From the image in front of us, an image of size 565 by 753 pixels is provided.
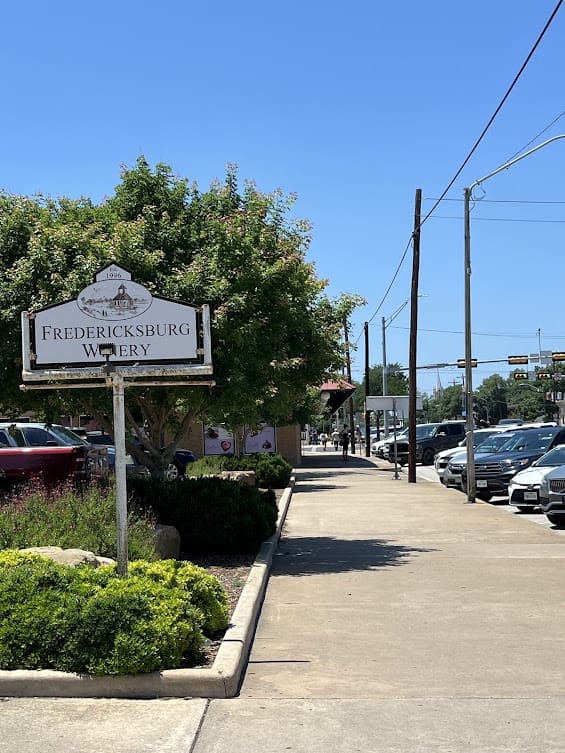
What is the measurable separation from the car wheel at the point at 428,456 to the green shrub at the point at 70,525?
3242cm

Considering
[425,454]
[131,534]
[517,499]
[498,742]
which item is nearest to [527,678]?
[498,742]

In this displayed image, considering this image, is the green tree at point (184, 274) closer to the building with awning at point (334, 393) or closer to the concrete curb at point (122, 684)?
the concrete curb at point (122, 684)

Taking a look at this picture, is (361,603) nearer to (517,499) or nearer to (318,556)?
(318,556)

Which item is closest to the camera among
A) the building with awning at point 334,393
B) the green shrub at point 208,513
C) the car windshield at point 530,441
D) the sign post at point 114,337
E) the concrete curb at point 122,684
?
the concrete curb at point 122,684

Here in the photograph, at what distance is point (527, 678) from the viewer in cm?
652

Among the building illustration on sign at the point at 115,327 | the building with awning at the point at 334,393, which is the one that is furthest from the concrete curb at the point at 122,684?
the building with awning at the point at 334,393

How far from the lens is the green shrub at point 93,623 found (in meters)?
6.06

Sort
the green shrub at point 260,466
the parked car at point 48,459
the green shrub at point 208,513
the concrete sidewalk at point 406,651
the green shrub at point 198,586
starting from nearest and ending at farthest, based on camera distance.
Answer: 1. the concrete sidewalk at point 406,651
2. the green shrub at point 198,586
3. the green shrub at point 208,513
4. the parked car at point 48,459
5. the green shrub at point 260,466

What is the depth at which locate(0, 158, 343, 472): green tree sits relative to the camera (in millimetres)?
11078

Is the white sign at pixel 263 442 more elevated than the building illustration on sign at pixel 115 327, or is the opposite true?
the building illustration on sign at pixel 115 327

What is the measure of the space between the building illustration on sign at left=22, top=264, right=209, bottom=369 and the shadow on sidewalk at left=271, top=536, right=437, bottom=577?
4.33m

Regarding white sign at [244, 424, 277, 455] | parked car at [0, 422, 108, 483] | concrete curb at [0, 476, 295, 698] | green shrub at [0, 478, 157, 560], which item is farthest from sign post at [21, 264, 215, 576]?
white sign at [244, 424, 277, 455]

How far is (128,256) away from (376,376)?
10997 cm

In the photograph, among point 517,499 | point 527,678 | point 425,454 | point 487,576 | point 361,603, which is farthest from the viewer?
point 425,454
